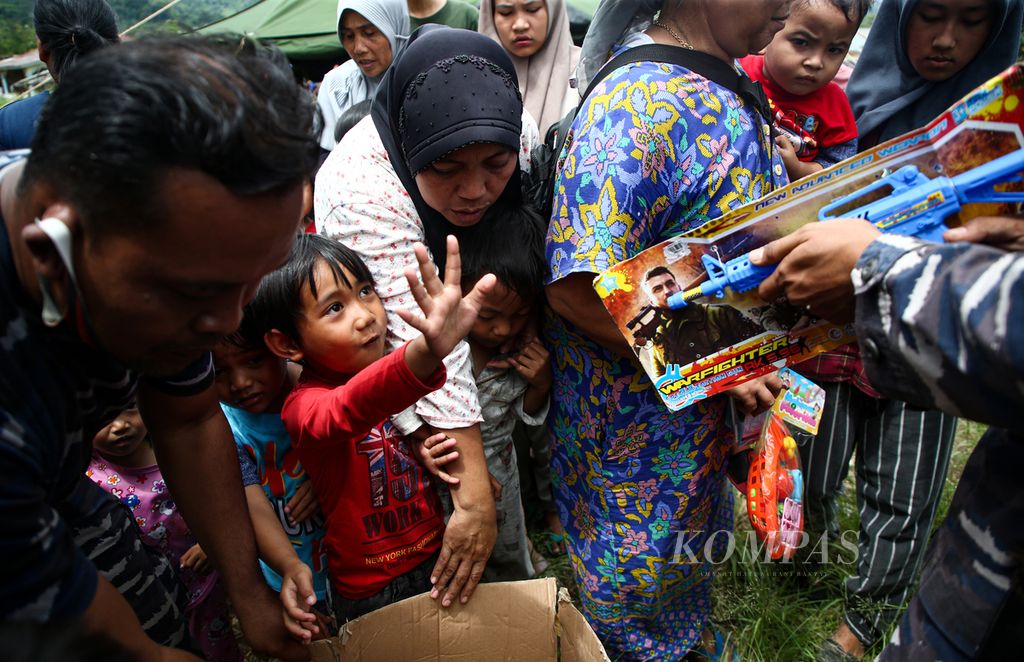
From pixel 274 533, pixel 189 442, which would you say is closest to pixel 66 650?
pixel 189 442

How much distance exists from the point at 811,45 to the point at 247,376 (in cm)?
203

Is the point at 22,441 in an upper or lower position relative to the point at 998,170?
lower

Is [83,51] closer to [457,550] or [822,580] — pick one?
[457,550]

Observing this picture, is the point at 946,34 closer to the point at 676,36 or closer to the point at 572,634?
the point at 676,36

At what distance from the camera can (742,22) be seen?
1435 mm

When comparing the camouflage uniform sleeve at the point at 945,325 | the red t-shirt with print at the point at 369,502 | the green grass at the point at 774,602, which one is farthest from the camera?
the green grass at the point at 774,602

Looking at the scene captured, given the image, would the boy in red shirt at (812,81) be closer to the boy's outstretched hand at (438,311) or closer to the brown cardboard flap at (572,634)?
the boy's outstretched hand at (438,311)

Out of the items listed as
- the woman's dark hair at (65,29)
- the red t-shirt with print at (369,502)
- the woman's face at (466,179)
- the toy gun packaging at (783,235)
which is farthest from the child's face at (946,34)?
Answer: the woman's dark hair at (65,29)

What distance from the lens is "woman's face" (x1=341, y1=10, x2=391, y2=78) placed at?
121 inches

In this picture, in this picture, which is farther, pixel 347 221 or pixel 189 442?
pixel 347 221

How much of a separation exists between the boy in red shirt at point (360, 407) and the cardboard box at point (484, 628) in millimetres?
158

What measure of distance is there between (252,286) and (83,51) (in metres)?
1.92

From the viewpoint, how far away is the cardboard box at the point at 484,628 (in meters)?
1.51

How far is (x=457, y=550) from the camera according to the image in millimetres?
1542
